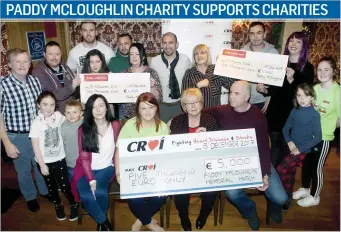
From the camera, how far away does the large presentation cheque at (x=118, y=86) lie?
338 cm

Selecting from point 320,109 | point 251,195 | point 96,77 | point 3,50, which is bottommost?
point 251,195

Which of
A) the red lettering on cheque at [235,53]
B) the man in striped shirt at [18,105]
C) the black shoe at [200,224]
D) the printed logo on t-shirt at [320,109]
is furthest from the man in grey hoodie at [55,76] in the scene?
the printed logo on t-shirt at [320,109]

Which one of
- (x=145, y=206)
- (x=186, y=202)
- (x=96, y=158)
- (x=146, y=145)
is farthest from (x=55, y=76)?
(x=186, y=202)

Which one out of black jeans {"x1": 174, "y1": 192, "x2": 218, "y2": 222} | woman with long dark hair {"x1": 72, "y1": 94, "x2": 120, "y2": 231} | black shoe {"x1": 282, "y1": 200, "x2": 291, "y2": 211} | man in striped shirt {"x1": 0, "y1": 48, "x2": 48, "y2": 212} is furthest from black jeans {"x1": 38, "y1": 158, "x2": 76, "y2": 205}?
black shoe {"x1": 282, "y1": 200, "x2": 291, "y2": 211}

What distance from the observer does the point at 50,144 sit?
307 centimetres

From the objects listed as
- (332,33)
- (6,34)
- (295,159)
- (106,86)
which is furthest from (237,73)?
(6,34)

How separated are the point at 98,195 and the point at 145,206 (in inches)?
17.0

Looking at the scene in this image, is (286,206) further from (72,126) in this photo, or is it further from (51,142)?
(51,142)

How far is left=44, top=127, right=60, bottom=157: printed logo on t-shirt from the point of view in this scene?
120 inches

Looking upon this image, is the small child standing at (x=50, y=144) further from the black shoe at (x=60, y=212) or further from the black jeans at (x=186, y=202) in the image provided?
the black jeans at (x=186, y=202)

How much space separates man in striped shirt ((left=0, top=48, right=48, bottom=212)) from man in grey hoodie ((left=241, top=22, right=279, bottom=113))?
7.60 ft

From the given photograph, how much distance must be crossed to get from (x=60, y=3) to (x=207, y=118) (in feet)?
6.18

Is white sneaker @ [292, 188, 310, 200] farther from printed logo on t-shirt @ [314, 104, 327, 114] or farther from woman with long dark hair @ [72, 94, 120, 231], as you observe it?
woman with long dark hair @ [72, 94, 120, 231]

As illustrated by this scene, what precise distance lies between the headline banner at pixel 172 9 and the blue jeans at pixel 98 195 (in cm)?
164
